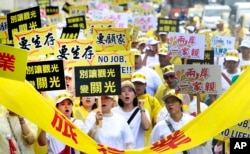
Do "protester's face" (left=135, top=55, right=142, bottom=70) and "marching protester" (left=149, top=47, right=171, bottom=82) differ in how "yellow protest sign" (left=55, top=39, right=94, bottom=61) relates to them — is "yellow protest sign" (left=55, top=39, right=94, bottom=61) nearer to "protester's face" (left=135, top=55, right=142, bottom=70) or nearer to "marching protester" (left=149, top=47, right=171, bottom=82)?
"protester's face" (left=135, top=55, right=142, bottom=70)

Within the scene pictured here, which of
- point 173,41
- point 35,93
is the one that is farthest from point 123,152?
point 173,41

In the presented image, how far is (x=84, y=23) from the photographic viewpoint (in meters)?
18.7

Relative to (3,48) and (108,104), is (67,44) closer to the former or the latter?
(108,104)

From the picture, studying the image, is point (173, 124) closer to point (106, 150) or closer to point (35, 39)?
point (106, 150)

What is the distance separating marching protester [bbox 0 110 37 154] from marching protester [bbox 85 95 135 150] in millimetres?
724

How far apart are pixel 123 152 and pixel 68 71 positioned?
13.5ft

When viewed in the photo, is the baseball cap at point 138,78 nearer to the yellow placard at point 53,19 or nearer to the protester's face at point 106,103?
the protester's face at point 106,103

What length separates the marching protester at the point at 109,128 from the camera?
1078cm

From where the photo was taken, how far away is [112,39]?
611 inches

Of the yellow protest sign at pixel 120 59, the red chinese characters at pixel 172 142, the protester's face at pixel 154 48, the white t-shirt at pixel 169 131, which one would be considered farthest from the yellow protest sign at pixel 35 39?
the protester's face at pixel 154 48

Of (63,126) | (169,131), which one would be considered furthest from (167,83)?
(63,126)

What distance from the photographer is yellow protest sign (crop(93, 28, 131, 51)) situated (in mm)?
15242

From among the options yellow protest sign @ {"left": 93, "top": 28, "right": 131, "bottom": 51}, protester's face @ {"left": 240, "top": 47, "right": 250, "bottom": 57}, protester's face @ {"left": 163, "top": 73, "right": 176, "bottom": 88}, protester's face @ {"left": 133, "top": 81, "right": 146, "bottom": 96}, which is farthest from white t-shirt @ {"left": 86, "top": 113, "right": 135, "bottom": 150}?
protester's face @ {"left": 240, "top": 47, "right": 250, "bottom": 57}

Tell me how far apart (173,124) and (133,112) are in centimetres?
108
